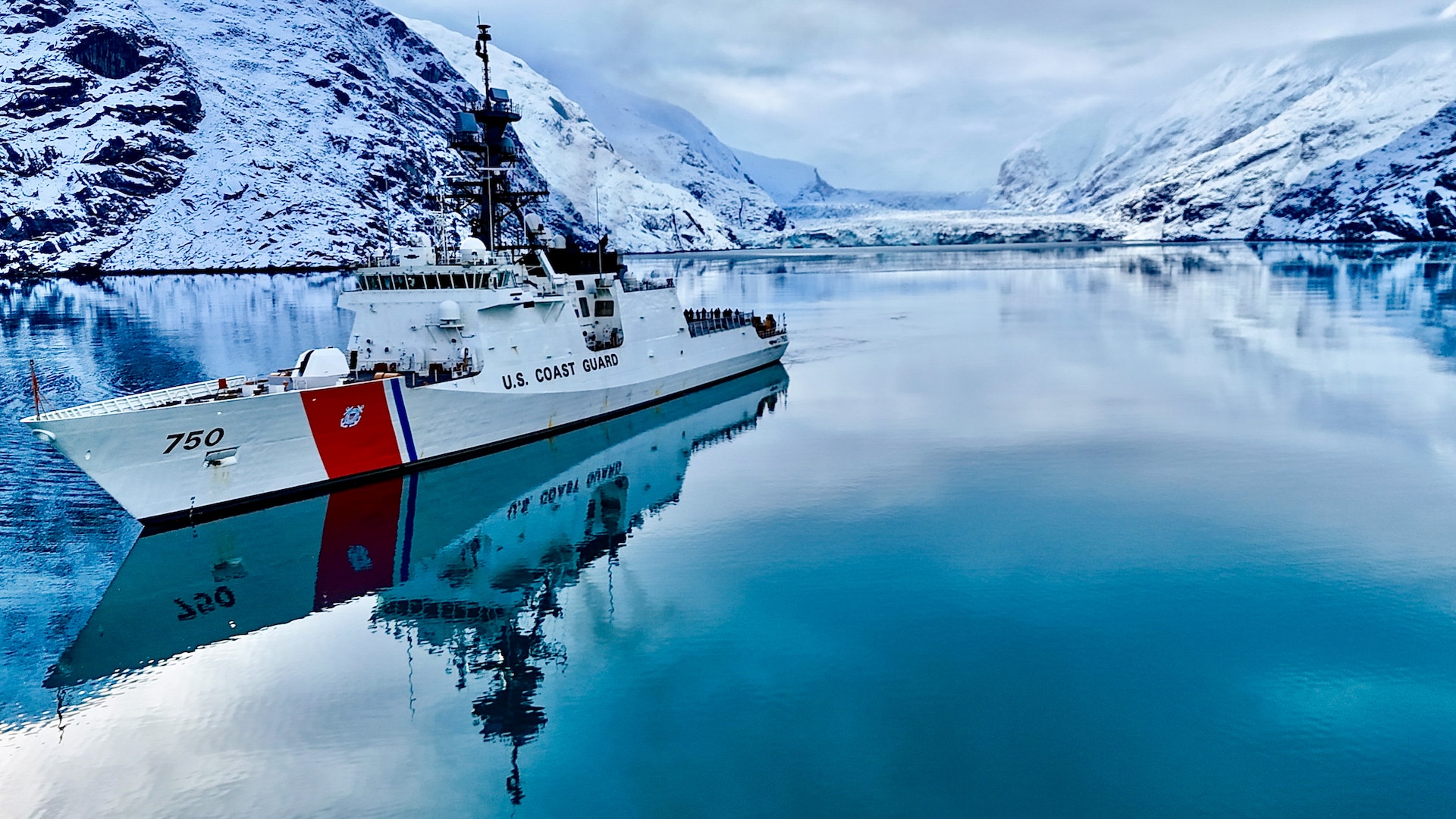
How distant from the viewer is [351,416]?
77.3 feet

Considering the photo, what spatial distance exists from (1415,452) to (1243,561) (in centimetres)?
1299

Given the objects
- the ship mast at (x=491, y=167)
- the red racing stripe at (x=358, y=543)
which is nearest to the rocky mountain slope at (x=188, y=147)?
the ship mast at (x=491, y=167)

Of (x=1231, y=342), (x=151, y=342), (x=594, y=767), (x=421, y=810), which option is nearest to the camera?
(x=421, y=810)

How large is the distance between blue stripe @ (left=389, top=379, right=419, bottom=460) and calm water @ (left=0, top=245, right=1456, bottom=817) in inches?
48.1

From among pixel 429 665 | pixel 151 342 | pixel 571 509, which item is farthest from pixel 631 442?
pixel 151 342

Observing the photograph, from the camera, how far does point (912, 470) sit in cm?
2542

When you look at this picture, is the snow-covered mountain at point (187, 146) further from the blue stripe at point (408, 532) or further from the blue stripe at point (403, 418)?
the blue stripe at point (408, 532)

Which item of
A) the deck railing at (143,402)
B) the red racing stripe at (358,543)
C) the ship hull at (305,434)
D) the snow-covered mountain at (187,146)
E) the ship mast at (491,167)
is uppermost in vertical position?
the snow-covered mountain at (187,146)

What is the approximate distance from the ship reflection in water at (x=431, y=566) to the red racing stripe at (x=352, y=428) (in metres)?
0.82

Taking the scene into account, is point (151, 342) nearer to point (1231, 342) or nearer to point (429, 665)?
point (429, 665)

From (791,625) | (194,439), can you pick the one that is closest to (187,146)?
(194,439)

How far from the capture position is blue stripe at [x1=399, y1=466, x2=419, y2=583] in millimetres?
19391

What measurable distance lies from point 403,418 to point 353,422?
4.59ft

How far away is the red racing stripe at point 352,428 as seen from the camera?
74.6ft
